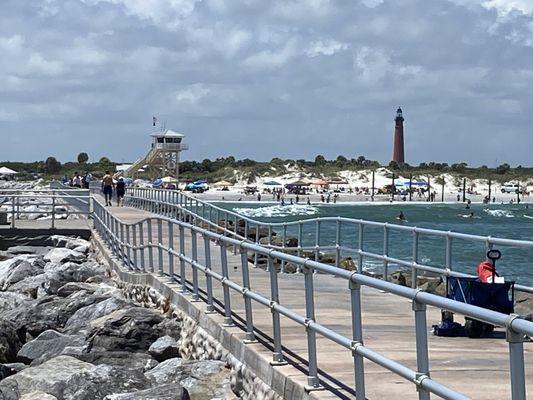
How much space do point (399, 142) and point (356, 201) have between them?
136 ft

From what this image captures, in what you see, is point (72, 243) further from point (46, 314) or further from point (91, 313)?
point (91, 313)

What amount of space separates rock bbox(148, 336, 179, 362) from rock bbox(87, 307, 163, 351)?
0.89ft

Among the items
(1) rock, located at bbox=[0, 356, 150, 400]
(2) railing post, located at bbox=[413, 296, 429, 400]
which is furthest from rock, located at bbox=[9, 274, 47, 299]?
(2) railing post, located at bbox=[413, 296, 429, 400]

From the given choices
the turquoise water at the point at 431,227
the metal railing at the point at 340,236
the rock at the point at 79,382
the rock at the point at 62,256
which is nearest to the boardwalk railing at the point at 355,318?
the rock at the point at 79,382

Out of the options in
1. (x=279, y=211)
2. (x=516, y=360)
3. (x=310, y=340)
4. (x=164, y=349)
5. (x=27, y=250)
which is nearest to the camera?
(x=516, y=360)

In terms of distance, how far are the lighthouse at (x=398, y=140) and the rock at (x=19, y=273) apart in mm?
155407

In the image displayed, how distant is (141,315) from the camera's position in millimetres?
12758

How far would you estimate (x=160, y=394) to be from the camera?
8.88 m

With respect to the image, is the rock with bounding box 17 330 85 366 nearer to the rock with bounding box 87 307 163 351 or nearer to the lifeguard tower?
the rock with bounding box 87 307 163 351

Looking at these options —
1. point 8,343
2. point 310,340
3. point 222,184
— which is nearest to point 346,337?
point 310,340

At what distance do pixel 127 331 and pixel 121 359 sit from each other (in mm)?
1185

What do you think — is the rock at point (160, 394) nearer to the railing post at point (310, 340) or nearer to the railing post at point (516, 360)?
the railing post at point (310, 340)

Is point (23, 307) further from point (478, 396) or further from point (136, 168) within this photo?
point (136, 168)

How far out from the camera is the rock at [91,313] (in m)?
14.5
